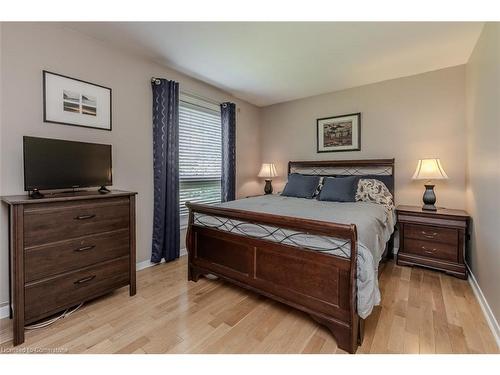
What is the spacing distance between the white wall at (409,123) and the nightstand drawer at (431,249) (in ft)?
2.21

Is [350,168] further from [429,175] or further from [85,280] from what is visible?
[85,280]

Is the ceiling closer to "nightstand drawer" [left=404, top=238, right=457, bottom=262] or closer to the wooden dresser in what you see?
the wooden dresser

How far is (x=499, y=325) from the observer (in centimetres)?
158

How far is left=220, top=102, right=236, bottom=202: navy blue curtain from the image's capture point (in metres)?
3.75

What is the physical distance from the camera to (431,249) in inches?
106

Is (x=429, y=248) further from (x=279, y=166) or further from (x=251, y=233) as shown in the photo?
(x=279, y=166)

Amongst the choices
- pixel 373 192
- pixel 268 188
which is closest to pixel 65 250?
pixel 268 188

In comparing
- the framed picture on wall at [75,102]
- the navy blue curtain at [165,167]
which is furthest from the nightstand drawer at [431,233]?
the framed picture on wall at [75,102]

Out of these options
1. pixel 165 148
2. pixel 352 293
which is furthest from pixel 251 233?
pixel 165 148

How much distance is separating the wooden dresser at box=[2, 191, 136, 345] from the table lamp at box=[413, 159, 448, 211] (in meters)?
3.25

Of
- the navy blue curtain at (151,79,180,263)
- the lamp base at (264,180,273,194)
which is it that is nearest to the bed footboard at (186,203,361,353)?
the navy blue curtain at (151,79,180,263)

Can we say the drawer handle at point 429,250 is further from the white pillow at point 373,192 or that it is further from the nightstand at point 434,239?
the white pillow at point 373,192

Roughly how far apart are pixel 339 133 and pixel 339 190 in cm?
120
